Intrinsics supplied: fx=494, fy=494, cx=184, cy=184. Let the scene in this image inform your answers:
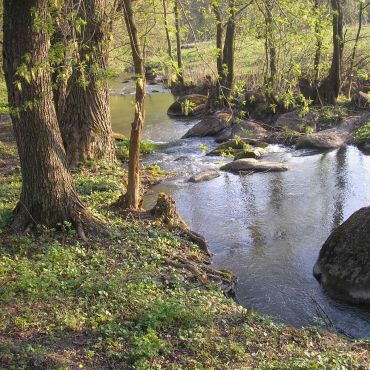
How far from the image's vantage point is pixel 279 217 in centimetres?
1301

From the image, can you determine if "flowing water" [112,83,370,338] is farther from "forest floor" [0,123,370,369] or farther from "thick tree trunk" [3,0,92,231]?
"thick tree trunk" [3,0,92,231]

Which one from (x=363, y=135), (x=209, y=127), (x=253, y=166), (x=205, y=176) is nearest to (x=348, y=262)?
(x=205, y=176)

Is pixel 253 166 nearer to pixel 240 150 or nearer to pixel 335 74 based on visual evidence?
pixel 240 150

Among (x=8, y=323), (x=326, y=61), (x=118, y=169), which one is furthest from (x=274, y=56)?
(x=8, y=323)

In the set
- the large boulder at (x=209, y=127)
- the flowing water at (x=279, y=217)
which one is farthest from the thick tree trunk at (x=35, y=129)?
the large boulder at (x=209, y=127)

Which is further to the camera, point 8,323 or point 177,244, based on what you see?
point 177,244

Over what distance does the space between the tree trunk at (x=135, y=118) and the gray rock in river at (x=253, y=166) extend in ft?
22.3

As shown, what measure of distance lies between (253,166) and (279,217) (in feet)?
15.6

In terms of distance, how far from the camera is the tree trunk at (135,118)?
9281 mm

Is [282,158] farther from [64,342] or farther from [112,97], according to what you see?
[112,97]

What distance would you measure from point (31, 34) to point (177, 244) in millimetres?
4740

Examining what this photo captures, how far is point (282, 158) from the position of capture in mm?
18734

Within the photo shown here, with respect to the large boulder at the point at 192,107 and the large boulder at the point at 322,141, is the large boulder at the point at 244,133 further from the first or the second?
the large boulder at the point at 192,107

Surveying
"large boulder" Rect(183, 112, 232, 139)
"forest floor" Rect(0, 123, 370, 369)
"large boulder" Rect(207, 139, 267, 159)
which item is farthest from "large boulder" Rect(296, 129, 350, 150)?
"forest floor" Rect(0, 123, 370, 369)
